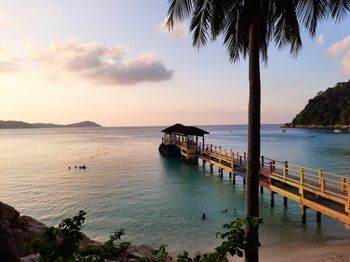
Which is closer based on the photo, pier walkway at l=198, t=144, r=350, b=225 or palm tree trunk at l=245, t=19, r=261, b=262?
palm tree trunk at l=245, t=19, r=261, b=262

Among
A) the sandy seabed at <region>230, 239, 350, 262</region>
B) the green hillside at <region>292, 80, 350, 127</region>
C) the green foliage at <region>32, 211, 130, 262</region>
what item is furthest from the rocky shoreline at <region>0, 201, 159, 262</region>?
the green hillside at <region>292, 80, 350, 127</region>

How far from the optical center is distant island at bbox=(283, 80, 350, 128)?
474ft

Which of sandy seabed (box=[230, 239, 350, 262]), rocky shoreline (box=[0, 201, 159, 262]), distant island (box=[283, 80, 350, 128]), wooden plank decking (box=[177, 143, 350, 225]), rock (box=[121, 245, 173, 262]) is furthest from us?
distant island (box=[283, 80, 350, 128])

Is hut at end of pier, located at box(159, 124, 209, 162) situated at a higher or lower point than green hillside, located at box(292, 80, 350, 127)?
lower

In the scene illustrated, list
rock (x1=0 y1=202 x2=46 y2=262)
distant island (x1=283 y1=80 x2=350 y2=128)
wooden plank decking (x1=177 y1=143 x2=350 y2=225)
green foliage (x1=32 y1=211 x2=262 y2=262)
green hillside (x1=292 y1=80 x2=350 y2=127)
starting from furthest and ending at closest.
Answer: green hillside (x1=292 y1=80 x2=350 y2=127) < distant island (x1=283 y1=80 x2=350 y2=128) < wooden plank decking (x1=177 y1=143 x2=350 y2=225) < rock (x1=0 y1=202 x2=46 y2=262) < green foliage (x1=32 y1=211 x2=262 y2=262)

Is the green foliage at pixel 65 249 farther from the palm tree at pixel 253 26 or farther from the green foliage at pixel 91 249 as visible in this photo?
the palm tree at pixel 253 26

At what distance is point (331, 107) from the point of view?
153375mm

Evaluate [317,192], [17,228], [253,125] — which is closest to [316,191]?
[317,192]

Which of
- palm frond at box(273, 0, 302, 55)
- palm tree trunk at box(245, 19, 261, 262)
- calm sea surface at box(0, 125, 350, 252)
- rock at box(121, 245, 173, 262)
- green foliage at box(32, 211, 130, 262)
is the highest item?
palm frond at box(273, 0, 302, 55)

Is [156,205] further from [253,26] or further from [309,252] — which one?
[253,26]

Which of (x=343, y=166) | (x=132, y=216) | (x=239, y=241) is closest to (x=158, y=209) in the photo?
(x=132, y=216)

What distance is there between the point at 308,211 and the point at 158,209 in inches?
398

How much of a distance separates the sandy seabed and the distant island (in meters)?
145

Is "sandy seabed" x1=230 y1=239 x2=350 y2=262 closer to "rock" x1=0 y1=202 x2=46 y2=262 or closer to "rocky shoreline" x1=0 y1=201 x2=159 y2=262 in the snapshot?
"rocky shoreline" x1=0 y1=201 x2=159 y2=262
